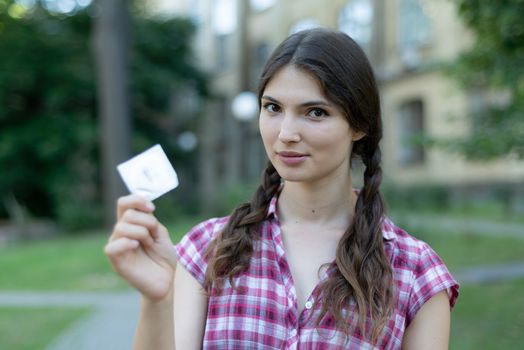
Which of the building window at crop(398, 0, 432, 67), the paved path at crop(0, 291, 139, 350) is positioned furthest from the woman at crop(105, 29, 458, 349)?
the building window at crop(398, 0, 432, 67)

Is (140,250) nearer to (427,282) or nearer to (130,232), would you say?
(130,232)

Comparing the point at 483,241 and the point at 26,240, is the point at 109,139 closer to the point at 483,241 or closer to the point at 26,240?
the point at 26,240

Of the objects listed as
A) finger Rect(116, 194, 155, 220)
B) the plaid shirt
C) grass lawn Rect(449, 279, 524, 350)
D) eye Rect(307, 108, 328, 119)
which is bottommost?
grass lawn Rect(449, 279, 524, 350)

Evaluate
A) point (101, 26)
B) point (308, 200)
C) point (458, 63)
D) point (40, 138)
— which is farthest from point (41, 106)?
point (308, 200)

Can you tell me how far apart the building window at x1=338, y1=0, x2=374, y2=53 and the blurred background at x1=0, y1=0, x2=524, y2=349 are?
0.26 feet

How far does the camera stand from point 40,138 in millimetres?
19688

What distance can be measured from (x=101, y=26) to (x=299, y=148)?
12.2m

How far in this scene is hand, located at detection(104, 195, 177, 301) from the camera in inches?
57.0

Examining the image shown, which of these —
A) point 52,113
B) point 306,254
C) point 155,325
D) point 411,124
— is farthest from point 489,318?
point 52,113

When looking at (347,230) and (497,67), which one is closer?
(347,230)

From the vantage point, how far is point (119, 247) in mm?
1429

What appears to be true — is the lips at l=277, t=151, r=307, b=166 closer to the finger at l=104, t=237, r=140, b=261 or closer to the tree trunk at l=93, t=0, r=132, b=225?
the finger at l=104, t=237, r=140, b=261

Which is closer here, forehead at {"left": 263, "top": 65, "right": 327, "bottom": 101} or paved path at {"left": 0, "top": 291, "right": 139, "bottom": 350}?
forehead at {"left": 263, "top": 65, "right": 327, "bottom": 101}

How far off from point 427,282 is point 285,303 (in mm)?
433
